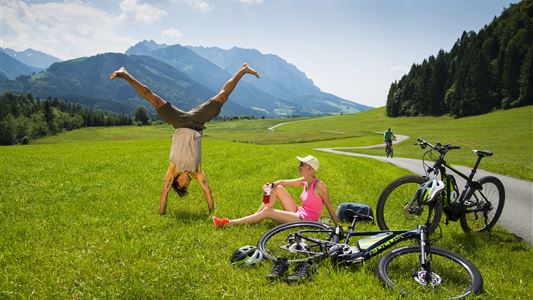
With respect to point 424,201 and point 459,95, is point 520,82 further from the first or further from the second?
point 424,201

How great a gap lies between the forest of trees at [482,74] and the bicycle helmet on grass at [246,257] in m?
120

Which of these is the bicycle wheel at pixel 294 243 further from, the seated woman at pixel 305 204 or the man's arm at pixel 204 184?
the man's arm at pixel 204 184

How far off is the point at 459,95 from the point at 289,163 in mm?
114112

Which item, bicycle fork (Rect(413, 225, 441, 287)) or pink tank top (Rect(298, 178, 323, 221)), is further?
pink tank top (Rect(298, 178, 323, 221))

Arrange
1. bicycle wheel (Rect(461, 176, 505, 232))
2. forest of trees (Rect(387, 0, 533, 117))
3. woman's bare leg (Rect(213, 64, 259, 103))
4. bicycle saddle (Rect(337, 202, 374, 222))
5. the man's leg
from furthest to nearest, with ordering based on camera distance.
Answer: forest of trees (Rect(387, 0, 533, 117)) → woman's bare leg (Rect(213, 64, 259, 103)) → bicycle saddle (Rect(337, 202, 374, 222)) → the man's leg → bicycle wheel (Rect(461, 176, 505, 232))

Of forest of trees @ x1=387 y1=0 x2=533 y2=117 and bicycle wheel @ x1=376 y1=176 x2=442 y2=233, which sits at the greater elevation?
forest of trees @ x1=387 y1=0 x2=533 y2=117

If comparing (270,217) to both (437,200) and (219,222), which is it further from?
(437,200)

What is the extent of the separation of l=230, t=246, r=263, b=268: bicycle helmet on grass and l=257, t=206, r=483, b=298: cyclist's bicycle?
17 cm

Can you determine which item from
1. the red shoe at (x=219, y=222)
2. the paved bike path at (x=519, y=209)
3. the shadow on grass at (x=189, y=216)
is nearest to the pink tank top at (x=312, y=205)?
the red shoe at (x=219, y=222)

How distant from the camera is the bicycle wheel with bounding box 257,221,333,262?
7127 millimetres

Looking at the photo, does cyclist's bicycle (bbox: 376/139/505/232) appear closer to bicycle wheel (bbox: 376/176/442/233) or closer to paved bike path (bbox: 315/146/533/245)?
bicycle wheel (bbox: 376/176/442/233)

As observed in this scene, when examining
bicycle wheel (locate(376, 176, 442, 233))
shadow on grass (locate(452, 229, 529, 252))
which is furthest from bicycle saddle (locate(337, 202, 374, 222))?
shadow on grass (locate(452, 229, 529, 252))

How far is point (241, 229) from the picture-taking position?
A: 925 centimetres

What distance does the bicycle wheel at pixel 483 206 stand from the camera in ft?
31.9
